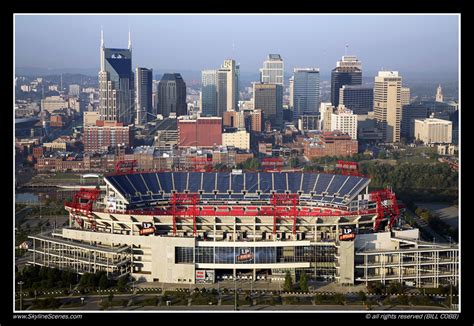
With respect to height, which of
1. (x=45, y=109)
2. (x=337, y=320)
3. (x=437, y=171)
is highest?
(x=45, y=109)

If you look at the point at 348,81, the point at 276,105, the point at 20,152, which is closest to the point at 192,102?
the point at 276,105

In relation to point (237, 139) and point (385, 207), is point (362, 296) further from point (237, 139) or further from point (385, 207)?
point (237, 139)

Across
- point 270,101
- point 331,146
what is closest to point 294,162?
point 331,146

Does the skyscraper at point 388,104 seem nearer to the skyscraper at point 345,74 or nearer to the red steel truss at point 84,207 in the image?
the skyscraper at point 345,74

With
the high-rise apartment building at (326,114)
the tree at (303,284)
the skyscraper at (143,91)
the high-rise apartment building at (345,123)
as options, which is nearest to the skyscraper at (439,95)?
the high-rise apartment building at (345,123)

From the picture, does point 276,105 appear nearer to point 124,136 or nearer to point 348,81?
point 348,81

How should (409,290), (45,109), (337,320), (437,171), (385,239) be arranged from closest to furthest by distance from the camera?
(337,320), (409,290), (385,239), (437,171), (45,109)
